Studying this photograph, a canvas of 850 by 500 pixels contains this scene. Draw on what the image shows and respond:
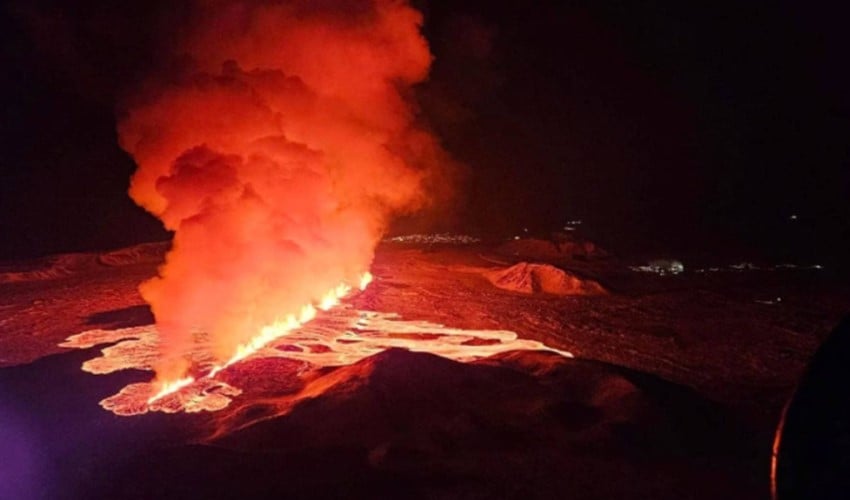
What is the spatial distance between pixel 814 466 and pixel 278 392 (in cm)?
773

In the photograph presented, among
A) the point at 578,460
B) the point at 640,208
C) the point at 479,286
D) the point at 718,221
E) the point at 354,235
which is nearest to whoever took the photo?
the point at 578,460

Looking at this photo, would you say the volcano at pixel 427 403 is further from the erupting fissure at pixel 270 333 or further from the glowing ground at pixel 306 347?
the erupting fissure at pixel 270 333

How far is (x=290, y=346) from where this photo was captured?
12.0 m

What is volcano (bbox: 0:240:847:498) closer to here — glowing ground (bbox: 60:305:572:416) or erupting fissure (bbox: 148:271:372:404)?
glowing ground (bbox: 60:305:572:416)

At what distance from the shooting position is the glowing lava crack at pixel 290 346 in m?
9.32

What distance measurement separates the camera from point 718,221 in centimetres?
3678

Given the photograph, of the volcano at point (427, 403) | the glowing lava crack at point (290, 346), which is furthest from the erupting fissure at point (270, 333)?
the volcano at point (427, 403)

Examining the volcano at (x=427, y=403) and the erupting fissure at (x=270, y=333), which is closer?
the volcano at (x=427, y=403)

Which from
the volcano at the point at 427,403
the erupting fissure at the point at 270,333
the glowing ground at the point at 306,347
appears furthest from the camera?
the erupting fissure at the point at 270,333

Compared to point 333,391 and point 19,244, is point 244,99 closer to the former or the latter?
point 333,391

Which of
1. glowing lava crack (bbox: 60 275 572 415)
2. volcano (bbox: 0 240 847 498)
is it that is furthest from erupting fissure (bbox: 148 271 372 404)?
volcano (bbox: 0 240 847 498)

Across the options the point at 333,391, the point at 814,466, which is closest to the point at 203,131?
the point at 333,391

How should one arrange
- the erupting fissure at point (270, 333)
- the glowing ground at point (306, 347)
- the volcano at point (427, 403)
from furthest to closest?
the erupting fissure at point (270, 333) → the glowing ground at point (306, 347) → the volcano at point (427, 403)

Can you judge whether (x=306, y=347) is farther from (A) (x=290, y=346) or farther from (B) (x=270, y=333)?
(B) (x=270, y=333)
